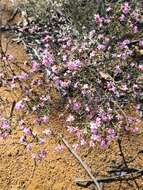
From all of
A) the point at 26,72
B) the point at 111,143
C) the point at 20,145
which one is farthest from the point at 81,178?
the point at 26,72

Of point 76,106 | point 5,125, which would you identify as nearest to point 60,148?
point 76,106

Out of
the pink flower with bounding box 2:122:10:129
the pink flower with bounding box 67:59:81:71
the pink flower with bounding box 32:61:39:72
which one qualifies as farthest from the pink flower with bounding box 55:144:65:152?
the pink flower with bounding box 32:61:39:72

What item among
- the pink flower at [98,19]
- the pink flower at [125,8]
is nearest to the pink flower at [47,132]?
the pink flower at [98,19]

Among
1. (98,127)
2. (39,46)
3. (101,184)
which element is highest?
(39,46)

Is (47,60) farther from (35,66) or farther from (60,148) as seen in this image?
(60,148)

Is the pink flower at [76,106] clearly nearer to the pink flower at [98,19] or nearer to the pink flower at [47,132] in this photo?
the pink flower at [47,132]

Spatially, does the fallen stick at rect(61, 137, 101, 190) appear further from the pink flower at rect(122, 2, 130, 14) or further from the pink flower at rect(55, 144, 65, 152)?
the pink flower at rect(122, 2, 130, 14)

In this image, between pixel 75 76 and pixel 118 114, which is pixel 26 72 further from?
pixel 118 114
